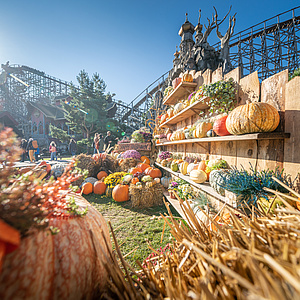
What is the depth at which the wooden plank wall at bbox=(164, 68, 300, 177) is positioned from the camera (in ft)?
4.34

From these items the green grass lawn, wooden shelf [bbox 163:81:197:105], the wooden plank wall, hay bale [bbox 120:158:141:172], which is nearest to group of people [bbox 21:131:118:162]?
hay bale [bbox 120:158:141:172]

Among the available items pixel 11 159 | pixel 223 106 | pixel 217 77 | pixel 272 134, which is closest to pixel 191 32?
pixel 217 77

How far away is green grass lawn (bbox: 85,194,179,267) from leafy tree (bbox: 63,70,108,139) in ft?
40.9

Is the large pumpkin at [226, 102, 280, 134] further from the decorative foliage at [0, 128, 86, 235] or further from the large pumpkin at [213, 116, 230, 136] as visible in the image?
the decorative foliage at [0, 128, 86, 235]

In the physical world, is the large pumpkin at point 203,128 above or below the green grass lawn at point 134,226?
above

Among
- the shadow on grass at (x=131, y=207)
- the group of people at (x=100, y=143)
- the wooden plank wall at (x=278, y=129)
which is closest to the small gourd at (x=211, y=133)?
the wooden plank wall at (x=278, y=129)

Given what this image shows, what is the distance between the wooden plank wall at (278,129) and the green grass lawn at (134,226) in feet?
4.47

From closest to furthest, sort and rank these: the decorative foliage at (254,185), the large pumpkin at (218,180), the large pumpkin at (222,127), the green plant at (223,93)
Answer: the decorative foliage at (254,185) < the large pumpkin at (218,180) < the large pumpkin at (222,127) < the green plant at (223,93)

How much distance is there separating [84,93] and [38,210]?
17.1 m

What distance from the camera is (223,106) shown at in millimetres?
2092

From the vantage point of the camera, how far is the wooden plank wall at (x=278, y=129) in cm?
132

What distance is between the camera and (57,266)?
0.41 m

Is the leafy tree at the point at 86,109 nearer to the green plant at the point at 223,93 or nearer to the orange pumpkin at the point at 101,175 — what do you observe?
the orange pumpkin at the point at 101,175

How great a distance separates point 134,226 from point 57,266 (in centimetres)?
204
